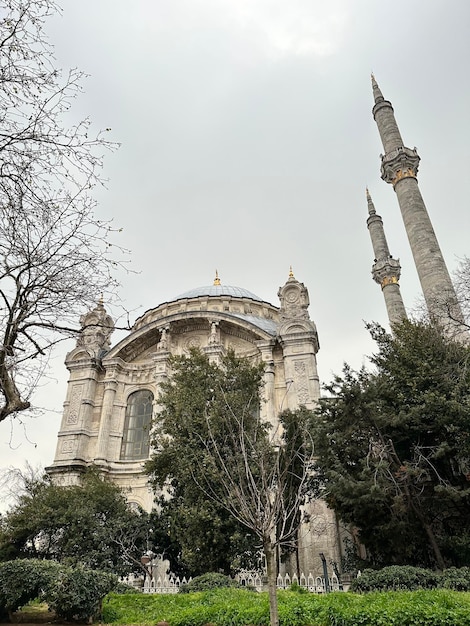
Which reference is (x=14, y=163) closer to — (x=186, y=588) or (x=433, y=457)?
(x=186, y=588)

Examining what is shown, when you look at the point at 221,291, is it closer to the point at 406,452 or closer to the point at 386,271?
the point at 386,271

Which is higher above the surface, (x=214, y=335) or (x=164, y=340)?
(x=164, y=340)

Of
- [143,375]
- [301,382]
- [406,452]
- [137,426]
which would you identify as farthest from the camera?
[143,375]

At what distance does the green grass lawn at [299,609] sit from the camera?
7.14 m

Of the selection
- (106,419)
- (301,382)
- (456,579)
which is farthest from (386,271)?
(456,579)

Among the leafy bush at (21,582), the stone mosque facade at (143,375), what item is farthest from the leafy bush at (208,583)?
the stone mosque facade at (143,375)

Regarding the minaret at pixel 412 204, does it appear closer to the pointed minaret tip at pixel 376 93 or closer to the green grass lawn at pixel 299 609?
the pointed minaret tip at pixel 376 93

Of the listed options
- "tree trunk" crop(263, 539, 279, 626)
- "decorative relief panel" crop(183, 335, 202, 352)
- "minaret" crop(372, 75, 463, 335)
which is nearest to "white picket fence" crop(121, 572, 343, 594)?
"tree trunk" crop(263, 539, 279, 626)

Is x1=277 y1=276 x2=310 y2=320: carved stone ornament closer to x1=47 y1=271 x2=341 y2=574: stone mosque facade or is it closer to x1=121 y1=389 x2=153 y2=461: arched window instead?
x1=47 y1=271 x2=341 y2=574: stone mosque facade

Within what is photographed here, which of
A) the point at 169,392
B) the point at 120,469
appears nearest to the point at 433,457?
the point at 169,392

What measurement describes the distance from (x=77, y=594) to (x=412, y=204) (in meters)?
22.2

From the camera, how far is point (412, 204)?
24000mm

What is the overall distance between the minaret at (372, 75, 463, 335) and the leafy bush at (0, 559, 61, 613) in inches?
596

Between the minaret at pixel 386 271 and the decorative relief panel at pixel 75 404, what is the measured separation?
1892 cm
